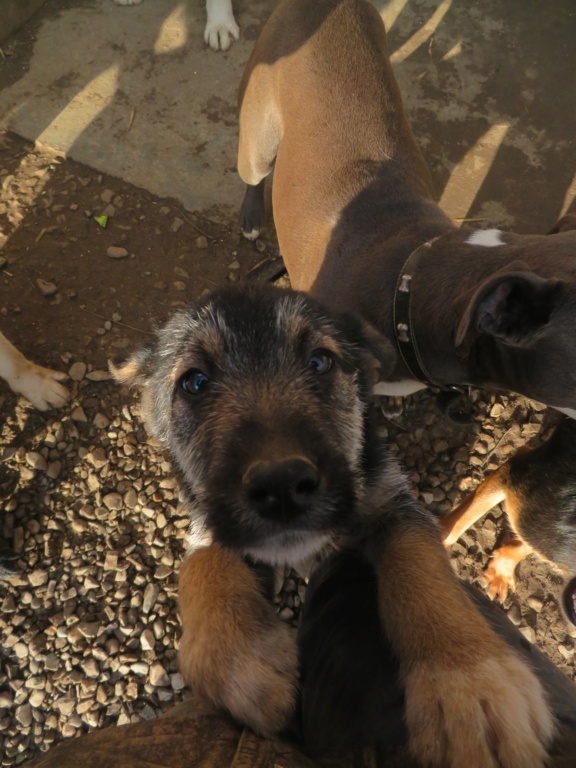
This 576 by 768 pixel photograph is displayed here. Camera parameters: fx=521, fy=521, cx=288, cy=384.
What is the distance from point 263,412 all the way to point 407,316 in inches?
48.4

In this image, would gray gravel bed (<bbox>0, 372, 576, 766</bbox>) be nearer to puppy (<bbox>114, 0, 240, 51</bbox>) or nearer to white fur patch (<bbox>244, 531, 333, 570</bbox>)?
white fur patch (<bbox>244, 531, 333, 570</bbox>)

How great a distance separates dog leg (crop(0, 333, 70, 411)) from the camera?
377 cm

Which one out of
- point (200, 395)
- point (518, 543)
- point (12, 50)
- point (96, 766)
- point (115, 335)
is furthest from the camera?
point (12, 50)

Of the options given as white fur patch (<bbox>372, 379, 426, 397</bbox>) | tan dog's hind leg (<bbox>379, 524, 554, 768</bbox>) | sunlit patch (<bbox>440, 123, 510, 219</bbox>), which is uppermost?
sunlit patch (<bbox>440, 123, 510, 219</bbox>)

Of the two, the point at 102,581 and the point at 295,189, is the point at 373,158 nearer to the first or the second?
the point at 295,189

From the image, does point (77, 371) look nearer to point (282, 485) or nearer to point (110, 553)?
point (110, 553)

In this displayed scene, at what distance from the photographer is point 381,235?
337 cm

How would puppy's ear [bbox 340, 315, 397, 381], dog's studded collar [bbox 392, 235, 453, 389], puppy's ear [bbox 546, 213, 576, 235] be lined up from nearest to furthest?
puppy's ear [bbox 340, 315, 397, 381]
dog's studded collar [bbox 392, 235, 453, 389]
puppy's ear [bbox 546, 213, 576, 235]

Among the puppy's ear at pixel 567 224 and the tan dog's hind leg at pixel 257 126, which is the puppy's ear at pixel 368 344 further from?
the tan dog's hind leg at pixel 257 126

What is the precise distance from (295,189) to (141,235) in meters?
1.73

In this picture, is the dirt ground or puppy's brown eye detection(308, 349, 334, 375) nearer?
puppy's brown eye detection(308, 349, 334, 375)

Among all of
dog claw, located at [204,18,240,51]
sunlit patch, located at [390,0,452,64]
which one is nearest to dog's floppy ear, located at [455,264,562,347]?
sunlit patch, located at [390,0,452,64]

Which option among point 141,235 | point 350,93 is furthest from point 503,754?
point 141,235

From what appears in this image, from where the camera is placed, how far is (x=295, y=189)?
143 inches
